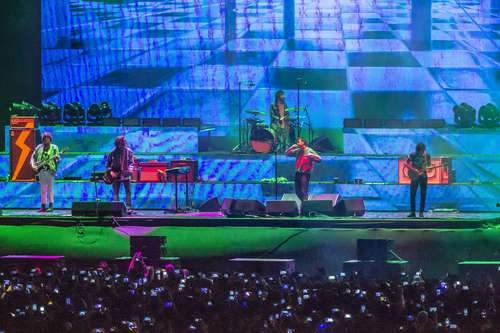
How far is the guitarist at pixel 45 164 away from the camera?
52.1ft

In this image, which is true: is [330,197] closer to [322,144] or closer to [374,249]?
[322,144]

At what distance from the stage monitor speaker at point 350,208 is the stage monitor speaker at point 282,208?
665mm

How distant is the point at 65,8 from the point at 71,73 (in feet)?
4.22

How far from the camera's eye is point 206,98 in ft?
64.5

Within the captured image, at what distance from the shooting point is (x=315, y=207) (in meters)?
14.5

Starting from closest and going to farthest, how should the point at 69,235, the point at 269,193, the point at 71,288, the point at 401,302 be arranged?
the point at 401,302, the point at 71,288, the point at 69,235, the point at 269,193

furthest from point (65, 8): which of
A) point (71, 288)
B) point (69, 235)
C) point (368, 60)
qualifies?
point (71, 288)

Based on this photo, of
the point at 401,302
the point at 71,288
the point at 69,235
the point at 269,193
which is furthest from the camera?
the point at 269,193

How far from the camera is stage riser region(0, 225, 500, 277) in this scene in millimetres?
13438

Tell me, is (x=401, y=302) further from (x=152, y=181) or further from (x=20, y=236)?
(x=152, y=181)

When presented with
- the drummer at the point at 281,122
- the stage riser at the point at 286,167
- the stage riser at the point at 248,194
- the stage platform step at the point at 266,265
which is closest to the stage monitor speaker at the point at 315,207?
the stage platform step at the point at 266,265

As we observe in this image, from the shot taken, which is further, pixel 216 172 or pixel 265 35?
pixel 265 35

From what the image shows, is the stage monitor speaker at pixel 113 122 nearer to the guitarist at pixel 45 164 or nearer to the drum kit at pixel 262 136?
the drum kit at pixel 262 136

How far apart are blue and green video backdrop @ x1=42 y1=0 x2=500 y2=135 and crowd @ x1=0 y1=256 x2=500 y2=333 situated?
28.0 feet
